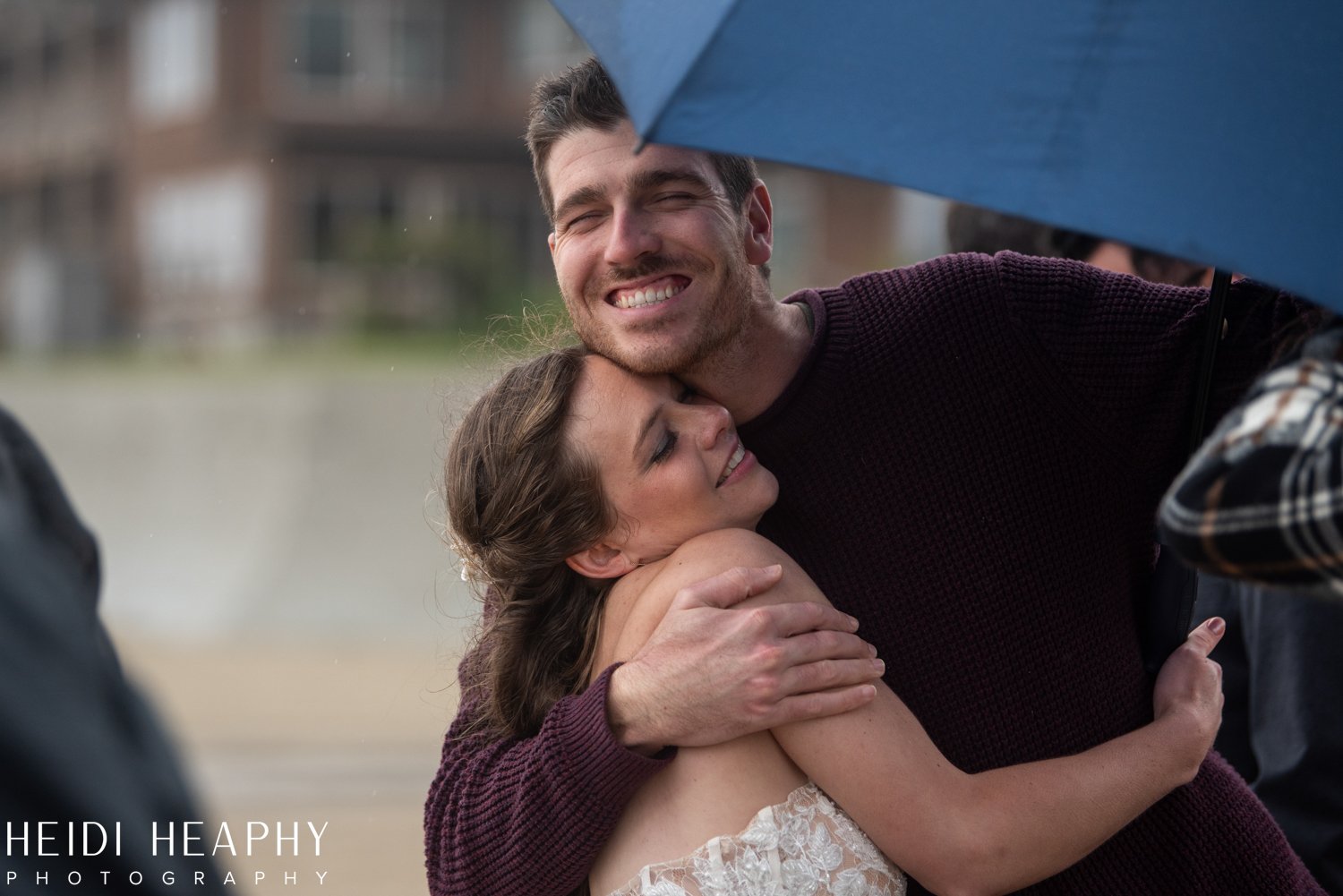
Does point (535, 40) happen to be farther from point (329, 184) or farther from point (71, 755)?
point (71, 755)

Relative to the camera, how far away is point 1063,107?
1.88 meters

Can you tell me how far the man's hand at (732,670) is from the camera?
2.30 metres

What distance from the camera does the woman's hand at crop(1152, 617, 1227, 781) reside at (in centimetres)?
249

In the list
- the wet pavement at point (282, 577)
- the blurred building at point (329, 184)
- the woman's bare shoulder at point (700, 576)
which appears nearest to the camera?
the woman's bare shoulder at point (700, 576)

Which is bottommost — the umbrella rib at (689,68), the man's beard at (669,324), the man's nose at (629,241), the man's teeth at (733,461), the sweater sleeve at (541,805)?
the sweater sleeve at (541,805)

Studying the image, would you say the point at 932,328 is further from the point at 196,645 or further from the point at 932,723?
the point at 196,645

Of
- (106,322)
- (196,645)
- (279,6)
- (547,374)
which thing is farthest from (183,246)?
(547,374)

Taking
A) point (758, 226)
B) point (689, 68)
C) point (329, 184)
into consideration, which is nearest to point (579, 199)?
point (758, 226)

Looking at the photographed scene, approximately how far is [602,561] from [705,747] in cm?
40

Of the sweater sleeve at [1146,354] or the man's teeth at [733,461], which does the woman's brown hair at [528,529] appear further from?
the sweater sleeve at [1146,354]

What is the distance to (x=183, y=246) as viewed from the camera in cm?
3391

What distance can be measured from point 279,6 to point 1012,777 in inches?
1285

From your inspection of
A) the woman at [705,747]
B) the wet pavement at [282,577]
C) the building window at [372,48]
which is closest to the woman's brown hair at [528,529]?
the woman at [705,747]

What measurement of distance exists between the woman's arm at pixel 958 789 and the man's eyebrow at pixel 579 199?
2.20 feet
